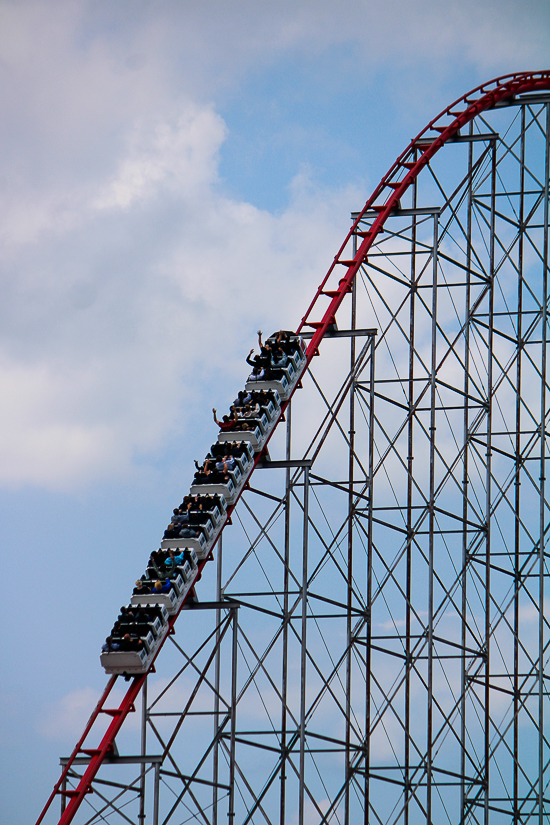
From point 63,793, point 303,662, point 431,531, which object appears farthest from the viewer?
point 431,531

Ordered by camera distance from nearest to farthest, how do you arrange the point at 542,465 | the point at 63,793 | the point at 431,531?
the point at 63,793 < the point at 431,531 < the point at 542,465

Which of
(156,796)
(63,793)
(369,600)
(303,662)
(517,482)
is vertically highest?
(517,482)

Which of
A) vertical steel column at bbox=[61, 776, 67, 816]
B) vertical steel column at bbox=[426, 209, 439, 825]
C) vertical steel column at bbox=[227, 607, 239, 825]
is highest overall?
vertical steel column at bbox=[426, 209, 439, 825]

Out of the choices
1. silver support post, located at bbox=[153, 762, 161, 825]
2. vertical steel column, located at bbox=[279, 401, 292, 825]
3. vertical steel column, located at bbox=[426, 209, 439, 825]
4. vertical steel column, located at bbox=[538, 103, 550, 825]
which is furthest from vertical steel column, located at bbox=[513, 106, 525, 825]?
silver support post, located at bbox=[153, 762, 161, 825]

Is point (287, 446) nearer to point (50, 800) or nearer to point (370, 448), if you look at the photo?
point (370, 448)

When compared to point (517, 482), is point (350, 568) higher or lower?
lower

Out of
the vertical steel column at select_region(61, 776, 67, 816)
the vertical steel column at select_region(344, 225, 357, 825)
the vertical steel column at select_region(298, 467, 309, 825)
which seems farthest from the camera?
the vertical steel column at select_region(344, 225, 357, 825)

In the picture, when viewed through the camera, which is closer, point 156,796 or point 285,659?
point 156,796

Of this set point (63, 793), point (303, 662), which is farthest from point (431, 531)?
point (63, 793)

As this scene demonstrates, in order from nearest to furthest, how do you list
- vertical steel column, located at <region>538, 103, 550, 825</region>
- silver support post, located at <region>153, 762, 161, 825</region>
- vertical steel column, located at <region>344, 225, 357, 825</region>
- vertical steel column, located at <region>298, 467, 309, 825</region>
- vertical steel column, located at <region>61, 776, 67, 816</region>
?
vertical steel column, located at <region>61, 776, 67, 816</region>
silver support post, located at <region>153, 762, 161, 825</region>
vertical steel column, located at <region>298, 467, 309, 825</region>
vertical steel column, located at <region>344, 225, 357, 825</region>
vertical steel column, located at <region>538, 103, 550, 825</region>

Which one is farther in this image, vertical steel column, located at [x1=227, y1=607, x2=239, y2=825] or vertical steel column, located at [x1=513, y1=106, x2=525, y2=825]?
vertical steel column, located at [x1=513, y1=106, x2=525, y2=825]

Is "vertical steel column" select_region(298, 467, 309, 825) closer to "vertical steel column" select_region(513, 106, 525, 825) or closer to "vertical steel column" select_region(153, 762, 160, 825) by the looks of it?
"vertical steel column" select_region(153, 762, 160, 825)

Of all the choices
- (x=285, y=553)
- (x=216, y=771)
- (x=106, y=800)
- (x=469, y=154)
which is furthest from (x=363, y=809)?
(x=469, y=154)

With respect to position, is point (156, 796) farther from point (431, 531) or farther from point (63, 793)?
point (431, 531)
